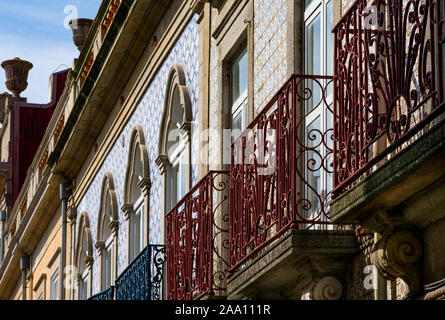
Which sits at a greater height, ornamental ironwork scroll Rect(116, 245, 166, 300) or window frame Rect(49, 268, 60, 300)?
window frame Rect(49, 268, 60, 300)

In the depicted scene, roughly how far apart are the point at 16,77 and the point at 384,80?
96.2 feet

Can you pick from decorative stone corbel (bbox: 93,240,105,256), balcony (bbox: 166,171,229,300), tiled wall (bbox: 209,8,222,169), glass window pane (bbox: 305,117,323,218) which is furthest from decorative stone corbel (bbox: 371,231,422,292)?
decorative stone corbel (bbox: 93,240,105,256)

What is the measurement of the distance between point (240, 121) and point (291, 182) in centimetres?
368

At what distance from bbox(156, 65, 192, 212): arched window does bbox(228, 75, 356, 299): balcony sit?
12.6ft

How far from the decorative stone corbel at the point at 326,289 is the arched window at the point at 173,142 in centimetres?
541

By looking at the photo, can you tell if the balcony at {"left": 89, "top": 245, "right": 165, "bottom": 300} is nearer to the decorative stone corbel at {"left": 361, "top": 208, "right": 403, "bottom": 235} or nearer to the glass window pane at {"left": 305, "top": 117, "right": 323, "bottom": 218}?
the glass window pane at {"left": 305, "top": 117, "right": 323, "bottom": 218}

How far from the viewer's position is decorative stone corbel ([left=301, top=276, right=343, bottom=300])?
29.9ft

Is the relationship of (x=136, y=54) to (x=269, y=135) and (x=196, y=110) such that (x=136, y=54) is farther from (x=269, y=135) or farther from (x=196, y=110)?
(x=269, y=135)

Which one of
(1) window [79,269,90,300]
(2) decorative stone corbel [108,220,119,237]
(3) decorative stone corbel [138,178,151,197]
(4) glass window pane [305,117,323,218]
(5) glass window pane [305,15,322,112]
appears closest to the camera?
(4) glass window pane [305,117,323,218]

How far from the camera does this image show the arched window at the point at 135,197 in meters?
16.9

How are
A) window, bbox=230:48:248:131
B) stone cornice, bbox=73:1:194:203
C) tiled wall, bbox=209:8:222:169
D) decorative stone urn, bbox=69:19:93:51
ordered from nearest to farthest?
window, bbox=230:48:248:131, tiled wall, bbox=209:8:222:169, stone cornice, bbox=73:1:194:203, decorative stone urn, bbox=69:19:93:51

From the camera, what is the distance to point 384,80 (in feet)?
24.2

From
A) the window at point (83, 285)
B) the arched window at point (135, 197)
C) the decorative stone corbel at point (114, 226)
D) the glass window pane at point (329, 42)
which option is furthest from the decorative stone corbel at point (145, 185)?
the glass window pane at point (329, 42)
